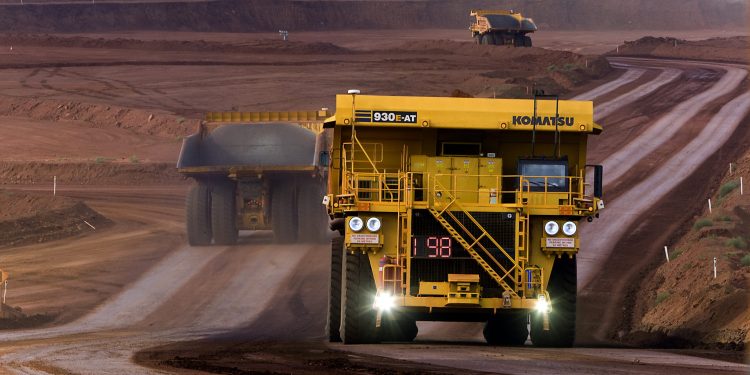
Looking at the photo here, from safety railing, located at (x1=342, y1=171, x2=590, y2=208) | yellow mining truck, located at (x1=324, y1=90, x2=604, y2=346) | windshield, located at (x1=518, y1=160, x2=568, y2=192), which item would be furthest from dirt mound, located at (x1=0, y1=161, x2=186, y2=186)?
windshield, located at (x1=518, y1=160, x2=568, y2=192)

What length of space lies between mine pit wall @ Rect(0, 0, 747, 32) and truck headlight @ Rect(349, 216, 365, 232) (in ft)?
311

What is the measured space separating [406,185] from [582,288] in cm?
1103

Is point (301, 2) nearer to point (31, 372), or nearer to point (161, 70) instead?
point (161, 70)

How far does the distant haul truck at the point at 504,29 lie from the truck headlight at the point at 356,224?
7389 centimetres

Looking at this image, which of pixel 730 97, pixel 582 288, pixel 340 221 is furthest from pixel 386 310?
pixel 730 97

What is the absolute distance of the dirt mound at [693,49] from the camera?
88.6 m

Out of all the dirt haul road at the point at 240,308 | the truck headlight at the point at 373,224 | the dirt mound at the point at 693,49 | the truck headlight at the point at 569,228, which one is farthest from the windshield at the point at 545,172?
the dirt mound at the point at 693,49

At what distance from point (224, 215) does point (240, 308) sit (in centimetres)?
797

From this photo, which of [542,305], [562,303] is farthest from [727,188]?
[542,305]

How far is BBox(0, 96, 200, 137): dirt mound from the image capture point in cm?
6072

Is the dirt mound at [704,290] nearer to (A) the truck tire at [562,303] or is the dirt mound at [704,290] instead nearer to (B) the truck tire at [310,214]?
(A) the truck tire at [562,303]

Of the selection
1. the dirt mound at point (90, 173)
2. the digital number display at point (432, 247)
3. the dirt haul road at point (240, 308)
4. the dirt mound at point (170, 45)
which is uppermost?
the dirt mound at point (170, 45)

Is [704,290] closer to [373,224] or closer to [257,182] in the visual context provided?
[373,224]

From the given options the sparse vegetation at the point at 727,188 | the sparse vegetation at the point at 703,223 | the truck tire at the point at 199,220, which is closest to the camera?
the sparse vegetation at the point at 703,223
